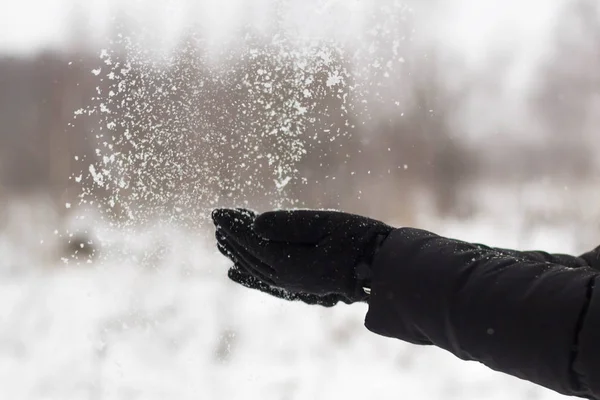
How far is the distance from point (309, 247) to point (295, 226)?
32 mm

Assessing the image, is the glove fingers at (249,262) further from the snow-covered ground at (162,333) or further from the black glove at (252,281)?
the snow-covered ground at (162,333)

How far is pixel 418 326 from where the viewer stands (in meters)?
0.46

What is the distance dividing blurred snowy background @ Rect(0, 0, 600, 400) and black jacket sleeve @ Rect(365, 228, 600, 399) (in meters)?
0.54

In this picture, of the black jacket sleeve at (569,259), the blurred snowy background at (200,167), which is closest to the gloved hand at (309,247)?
the black jacket sleeve at (569,259)

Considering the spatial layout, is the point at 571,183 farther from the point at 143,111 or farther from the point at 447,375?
the point at 143,111

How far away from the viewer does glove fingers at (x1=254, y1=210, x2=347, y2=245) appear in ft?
1.99

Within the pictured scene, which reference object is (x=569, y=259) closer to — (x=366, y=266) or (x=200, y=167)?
(x=366, y=266)

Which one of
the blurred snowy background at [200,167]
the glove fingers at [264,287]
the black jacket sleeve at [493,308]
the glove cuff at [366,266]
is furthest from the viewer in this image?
the blurred snowy background at [200,167]

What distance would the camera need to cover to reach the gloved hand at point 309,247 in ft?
1.90

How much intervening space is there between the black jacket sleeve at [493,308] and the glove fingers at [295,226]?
110 mm

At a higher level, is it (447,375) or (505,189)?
(505,189)

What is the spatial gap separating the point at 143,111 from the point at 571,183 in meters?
1.12

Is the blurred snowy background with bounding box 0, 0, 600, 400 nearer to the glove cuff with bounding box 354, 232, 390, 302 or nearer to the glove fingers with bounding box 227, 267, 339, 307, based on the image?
the glove fingers with bounding box 227, 267, 339, 307

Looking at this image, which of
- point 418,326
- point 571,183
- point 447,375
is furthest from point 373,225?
point 571,183
